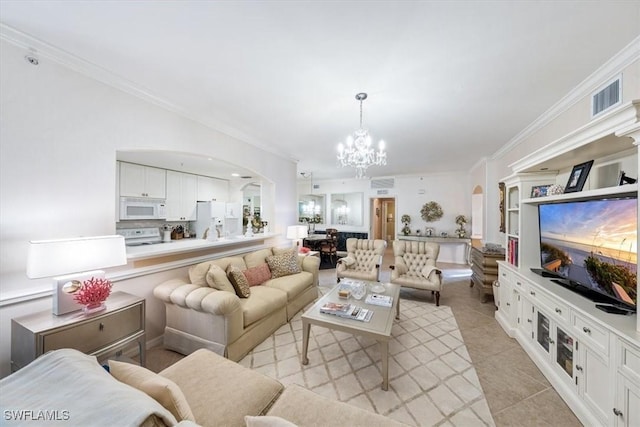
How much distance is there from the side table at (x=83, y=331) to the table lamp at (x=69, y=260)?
5.5 inches

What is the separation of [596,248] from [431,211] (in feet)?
17.5

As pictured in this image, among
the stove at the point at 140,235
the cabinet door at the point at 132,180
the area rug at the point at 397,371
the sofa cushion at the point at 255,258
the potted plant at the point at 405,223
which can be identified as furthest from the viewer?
the potted plant at the point at 405,223

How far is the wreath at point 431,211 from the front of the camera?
7.09 meters

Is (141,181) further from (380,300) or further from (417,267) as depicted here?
(417,267)

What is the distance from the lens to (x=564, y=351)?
6.42ft

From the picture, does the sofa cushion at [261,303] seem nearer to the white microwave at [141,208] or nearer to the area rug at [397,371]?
the area rug at [397,371]

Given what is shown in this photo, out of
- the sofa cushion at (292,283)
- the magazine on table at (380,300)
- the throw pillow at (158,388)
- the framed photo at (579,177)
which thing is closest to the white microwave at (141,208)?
the sofa cushion at (292,283)

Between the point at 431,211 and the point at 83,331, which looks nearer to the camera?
the point at 83,331

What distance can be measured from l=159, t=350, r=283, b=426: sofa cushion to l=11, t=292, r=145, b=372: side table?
75cm

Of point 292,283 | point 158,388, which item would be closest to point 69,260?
point 158,388

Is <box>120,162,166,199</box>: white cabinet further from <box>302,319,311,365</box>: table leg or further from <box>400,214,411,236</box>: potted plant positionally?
<box>400,214,411,236</box>: potted plant

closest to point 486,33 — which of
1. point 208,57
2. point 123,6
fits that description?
point 208,57

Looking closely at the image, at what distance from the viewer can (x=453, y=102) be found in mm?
2654

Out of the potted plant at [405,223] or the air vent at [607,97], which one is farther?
the potted plant at [405,223]
